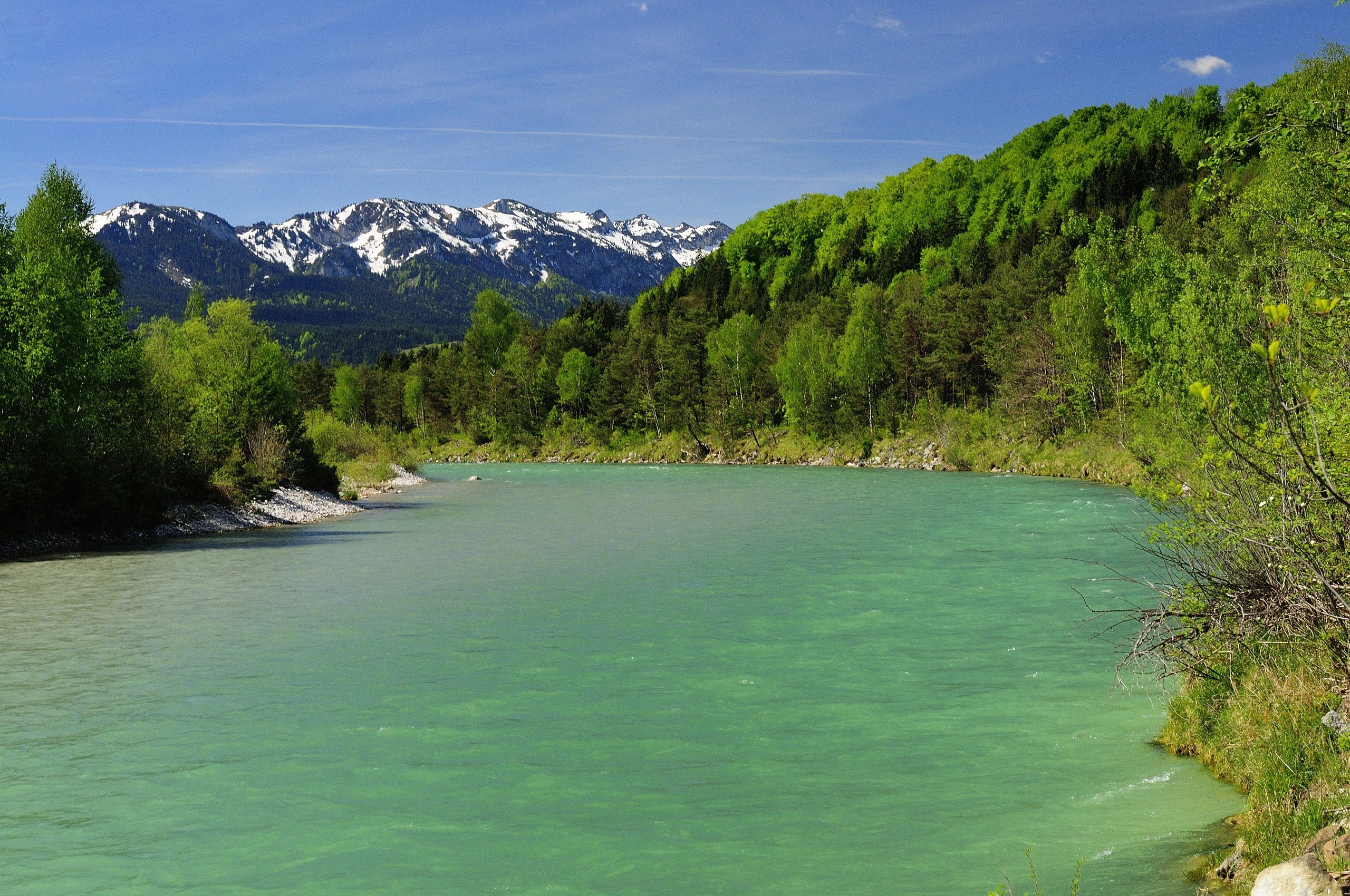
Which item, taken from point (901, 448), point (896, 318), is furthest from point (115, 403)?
point (896, 318)

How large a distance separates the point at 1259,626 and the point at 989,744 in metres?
3.53

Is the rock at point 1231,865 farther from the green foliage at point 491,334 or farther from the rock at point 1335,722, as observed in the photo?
the green foliage at point 491,334

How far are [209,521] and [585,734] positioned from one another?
3397cm

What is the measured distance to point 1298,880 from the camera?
22.1 ft

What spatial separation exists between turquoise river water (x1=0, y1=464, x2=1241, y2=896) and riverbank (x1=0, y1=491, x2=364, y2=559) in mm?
6929

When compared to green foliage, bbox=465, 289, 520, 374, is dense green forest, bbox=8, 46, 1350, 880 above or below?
below

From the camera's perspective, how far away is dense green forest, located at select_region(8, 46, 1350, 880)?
9570 mm

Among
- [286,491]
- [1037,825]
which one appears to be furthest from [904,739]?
[286,491]

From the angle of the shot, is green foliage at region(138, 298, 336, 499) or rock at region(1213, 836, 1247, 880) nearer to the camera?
rock at region(1213, 836, 1247, 880)

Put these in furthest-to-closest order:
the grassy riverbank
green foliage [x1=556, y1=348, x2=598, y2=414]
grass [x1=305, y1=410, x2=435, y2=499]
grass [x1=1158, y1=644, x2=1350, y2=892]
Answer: green foliage [x1=556, y1=348, x2=598, y2=414]
grass [x1=305, y1=410, x2=435, y2=499]
the grassy riverbank
grass [x1=1158, y1=644, x2=1350, y2=892]

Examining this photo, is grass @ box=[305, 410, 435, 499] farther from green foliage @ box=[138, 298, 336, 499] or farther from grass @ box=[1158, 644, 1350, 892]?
grass @ box=[1158, 644, 1350, 892]

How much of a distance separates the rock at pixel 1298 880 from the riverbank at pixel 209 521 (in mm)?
35803

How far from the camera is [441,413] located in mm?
143375

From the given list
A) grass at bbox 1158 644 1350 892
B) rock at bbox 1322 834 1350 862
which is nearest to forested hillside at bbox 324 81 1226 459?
grass at bbox 1158 644 1350 892
